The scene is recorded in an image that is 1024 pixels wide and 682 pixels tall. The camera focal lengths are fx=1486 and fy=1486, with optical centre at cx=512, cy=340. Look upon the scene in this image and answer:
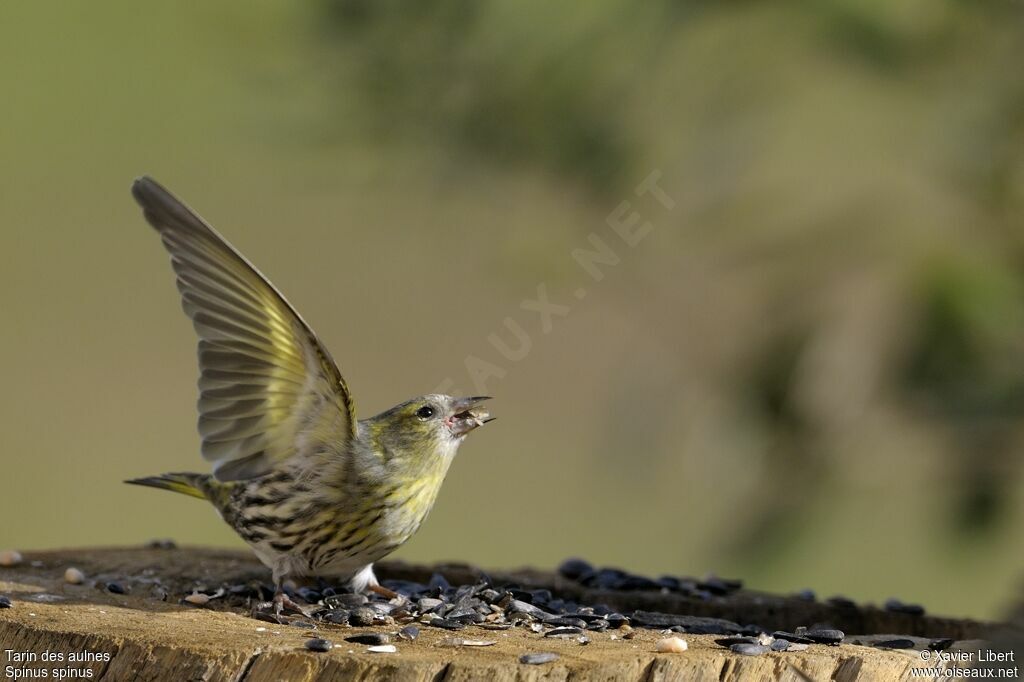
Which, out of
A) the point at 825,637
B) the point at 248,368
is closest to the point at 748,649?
the point at 825,637

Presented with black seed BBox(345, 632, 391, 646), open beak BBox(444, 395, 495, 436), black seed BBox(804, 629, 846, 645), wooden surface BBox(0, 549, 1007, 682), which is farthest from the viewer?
open beak BBox(444, 395, 495, 436)

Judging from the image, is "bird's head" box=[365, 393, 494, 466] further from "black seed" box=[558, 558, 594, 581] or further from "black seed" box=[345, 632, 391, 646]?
"black seed" box=[345, 632, 391, 646]

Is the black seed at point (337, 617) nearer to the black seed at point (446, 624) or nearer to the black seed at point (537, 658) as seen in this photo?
the black seed at point (446, 624)

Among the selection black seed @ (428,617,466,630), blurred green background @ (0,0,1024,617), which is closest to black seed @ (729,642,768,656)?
black seed @ (428,617,466,630)

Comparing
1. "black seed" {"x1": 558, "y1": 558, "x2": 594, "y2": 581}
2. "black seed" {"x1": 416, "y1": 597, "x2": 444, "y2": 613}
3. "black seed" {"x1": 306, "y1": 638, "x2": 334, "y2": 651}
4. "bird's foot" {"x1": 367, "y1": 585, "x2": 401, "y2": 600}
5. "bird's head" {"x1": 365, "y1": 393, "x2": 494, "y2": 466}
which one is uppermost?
"bird's head" {"x1": 365, "y1": 393, "x2": 494, "y2": 466}

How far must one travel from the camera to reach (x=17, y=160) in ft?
58.9

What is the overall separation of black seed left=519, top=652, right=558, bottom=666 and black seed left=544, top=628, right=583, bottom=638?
1.14 ft

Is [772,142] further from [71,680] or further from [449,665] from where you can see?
[71,680]

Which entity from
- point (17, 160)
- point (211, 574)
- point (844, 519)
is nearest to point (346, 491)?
point (211, 574)

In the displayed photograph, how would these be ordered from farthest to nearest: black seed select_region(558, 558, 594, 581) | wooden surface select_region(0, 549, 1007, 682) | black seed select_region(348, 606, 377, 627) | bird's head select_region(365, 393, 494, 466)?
black seed select_region(558, 558, 594, 581), bird's head select_region(365, 393, 494, 466), black seed select_region(348, 606, 377, 627), wooden surface select_region(0, 549, 1007, 682)

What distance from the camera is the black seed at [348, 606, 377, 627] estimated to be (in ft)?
12.1

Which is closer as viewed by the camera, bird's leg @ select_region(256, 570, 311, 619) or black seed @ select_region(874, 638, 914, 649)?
black seed @ select_region(874, 638, 914, 649)

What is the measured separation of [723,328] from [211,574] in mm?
1815

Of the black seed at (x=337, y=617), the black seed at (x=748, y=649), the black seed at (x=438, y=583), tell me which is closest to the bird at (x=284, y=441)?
the black seed at (x=337, y=617)
